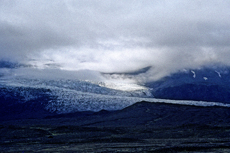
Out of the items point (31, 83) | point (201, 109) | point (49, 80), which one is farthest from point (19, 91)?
point (201, 109)

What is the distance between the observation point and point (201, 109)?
7988 centimetres

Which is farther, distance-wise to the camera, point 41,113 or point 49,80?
point 49,80

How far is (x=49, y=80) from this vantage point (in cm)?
13300

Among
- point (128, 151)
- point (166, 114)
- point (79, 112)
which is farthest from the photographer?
point (79, 112)

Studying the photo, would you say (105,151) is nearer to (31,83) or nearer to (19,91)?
(19,91)

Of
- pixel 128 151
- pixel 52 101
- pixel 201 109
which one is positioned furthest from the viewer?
pixel 52 101

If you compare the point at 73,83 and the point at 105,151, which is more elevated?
the point at 73,83

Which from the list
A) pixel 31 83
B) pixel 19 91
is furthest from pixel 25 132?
pixel 31 83

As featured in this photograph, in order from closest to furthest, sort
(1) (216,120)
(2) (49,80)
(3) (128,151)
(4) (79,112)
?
(3) (128,151)
(1) (216,120)
(4) (79,112)
(2) (49,80)

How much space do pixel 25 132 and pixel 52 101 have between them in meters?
61.7

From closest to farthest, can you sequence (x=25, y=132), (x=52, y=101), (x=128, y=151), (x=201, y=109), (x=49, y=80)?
(x=128, y=151) < (x=25, y=132) < (x=201, y=109) < (x=52, y=101) < (x=49, y=80)

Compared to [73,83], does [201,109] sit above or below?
below

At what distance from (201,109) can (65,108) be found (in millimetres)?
52296

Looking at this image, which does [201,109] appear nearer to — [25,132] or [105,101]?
[105,101]
